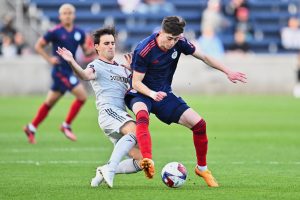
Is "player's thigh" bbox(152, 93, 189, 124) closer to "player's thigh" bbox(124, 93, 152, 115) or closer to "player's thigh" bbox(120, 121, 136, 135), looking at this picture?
"player's thigh" bbox(124, 93, 152, 115)

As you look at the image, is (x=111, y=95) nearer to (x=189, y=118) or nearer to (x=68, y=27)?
(x=189, y=118)

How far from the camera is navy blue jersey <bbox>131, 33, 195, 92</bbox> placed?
404 inches

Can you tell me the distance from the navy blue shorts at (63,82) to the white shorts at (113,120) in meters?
6.48

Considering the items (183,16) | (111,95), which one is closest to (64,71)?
(111,95)

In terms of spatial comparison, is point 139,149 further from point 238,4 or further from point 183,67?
point 238,4

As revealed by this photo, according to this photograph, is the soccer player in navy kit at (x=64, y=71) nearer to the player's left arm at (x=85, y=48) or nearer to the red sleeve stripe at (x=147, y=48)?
the player's left arm at (x=85, y=48)

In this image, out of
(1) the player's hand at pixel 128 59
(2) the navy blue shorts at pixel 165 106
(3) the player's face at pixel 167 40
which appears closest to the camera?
(3) the player's face at pixel 167 40

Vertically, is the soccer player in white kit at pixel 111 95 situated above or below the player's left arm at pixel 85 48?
above

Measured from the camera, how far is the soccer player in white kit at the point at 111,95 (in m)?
10.1

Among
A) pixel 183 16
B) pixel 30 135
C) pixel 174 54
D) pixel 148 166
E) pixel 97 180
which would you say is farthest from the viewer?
pixel 183 16

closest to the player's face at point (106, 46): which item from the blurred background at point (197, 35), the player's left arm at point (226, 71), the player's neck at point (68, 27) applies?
the player's left arm at point (226, 71)

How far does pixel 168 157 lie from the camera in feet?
44.7

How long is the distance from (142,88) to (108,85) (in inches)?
26.6

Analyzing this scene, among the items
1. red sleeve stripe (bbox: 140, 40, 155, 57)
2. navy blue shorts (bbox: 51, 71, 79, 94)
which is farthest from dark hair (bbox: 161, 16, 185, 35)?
navy blue shorts (bbox: 51, 71, 79, 94)
